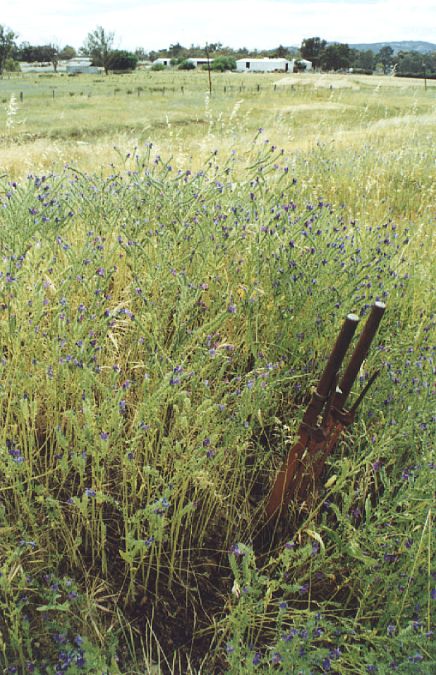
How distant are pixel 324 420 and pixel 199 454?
1.38 ft

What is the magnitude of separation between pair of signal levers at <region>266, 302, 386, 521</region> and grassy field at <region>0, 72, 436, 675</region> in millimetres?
104

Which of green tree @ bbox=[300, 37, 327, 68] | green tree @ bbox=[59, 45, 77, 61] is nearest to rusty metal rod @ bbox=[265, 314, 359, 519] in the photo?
green tree @ bbox=[300, 37, 327, 68]

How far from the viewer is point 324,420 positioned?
162 centimetres

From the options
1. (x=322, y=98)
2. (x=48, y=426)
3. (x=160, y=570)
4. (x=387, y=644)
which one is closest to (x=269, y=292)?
(x=48, y=426)

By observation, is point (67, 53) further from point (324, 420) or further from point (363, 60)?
point (324, 420)

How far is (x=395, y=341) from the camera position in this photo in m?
2.30

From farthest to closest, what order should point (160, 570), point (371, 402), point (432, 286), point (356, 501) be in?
point (432, 286) < point (371, 402) < point (356, 501) < point (160, 570)

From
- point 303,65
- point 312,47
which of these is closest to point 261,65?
point 303,65

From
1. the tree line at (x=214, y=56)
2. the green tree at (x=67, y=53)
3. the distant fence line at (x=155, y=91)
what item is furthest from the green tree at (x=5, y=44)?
the green tree at (x=67, y=53)

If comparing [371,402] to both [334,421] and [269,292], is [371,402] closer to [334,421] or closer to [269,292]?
[334,421]

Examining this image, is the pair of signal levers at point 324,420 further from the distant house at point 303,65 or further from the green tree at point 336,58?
the green tree at point 336,58

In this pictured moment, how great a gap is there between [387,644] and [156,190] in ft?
8.17

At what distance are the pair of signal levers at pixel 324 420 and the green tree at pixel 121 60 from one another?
289ft

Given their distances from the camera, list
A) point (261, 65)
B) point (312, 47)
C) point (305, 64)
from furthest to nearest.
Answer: point (312, 47) → point (261, 65) → point (305, 64)
